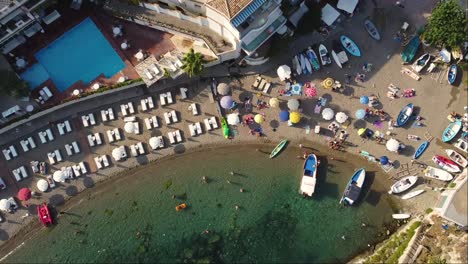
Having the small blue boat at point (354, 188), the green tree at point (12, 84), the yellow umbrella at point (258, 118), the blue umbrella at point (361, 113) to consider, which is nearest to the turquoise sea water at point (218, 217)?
the small blue boat at point (354, 188)

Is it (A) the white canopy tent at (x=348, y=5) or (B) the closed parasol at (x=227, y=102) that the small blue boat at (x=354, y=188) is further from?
(A) the white canopy tent at (x=348, y=5)

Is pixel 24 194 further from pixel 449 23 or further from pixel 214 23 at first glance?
pixel 449 23

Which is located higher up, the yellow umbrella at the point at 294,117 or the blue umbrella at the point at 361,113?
the yellow umbrella at the point at 294,117

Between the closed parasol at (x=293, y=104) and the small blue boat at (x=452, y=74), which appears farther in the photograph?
the small blue boat at (x=452, y=74)

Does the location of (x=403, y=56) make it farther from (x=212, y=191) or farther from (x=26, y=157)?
(x=26, y=157)

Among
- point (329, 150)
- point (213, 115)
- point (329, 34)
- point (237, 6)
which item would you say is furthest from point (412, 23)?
point (213, 115)

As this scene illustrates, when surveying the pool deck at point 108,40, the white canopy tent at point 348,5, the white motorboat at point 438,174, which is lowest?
the white motorboat at point 438,174
